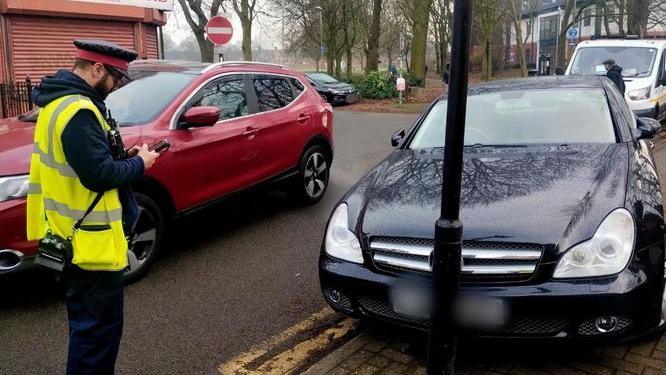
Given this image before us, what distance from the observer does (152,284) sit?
4973 mm

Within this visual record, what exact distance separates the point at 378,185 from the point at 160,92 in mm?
2544

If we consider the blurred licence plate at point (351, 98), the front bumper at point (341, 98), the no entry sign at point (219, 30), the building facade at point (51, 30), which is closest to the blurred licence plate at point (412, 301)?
the no entry sign at point (219, 30)

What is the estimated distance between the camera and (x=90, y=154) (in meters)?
2.61

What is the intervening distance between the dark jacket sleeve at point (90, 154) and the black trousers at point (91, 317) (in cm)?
41

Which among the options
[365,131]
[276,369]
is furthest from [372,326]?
[365,131]

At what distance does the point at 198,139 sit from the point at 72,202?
2860 millimetres

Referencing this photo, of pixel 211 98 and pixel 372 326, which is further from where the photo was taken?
pixel 211 98

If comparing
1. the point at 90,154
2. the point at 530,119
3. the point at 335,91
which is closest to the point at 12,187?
the point at 90,154

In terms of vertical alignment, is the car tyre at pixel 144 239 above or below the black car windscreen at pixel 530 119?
below

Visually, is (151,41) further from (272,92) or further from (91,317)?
(91,317)

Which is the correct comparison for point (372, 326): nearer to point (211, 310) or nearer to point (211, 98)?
point (211, 310)

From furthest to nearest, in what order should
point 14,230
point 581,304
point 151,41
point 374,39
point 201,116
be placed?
point 374,39, point 151,41, point 201,116, point 14,230, point 581,304

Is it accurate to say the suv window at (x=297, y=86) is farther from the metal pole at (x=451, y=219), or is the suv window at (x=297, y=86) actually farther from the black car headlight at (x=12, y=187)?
A: the metal pole at (x=451, y=219)

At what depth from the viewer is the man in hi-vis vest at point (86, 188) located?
104 inches
